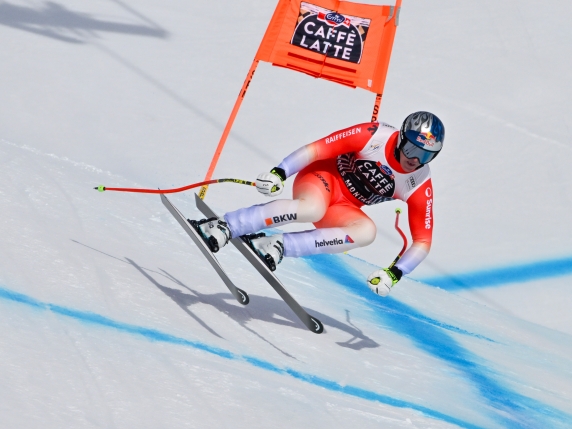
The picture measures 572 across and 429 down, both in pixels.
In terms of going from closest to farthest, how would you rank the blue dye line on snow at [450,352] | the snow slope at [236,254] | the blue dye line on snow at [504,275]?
1. the snow slope at [236,254]
2. the blue dye line on snow at [450,352]
3. the blue dye line on snow at [504,275]

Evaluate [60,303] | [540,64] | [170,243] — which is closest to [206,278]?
[170,243]

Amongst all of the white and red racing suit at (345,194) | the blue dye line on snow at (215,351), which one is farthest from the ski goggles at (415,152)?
the blue dye line on snow at (215,351)

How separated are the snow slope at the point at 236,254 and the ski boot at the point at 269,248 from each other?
387 millimetres

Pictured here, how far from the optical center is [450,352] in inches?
244

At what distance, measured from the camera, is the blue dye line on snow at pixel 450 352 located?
5473 millimetres

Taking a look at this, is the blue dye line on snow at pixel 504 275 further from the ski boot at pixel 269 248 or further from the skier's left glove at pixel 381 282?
the ski boot at pixel 269 248

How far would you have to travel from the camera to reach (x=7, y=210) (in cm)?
543

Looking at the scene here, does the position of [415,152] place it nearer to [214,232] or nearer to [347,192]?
[347,192]

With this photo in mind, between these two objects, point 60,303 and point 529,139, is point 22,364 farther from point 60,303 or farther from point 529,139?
point 529,139

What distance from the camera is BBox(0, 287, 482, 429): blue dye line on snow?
4383mm

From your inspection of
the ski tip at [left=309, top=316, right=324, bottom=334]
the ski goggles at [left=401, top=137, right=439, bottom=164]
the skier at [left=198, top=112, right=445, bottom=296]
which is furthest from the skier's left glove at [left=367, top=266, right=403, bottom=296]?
the ski goggles at [left=401, top=137, right=439, bottom=164]

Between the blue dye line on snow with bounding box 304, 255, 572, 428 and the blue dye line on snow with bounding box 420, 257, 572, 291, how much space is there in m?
0.87

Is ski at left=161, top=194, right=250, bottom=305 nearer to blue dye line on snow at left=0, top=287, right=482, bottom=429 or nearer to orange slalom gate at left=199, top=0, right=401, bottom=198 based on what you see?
blue dye line on snow at left=0, top=287, right=482, bottom=429

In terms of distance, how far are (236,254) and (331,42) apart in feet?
5.49
